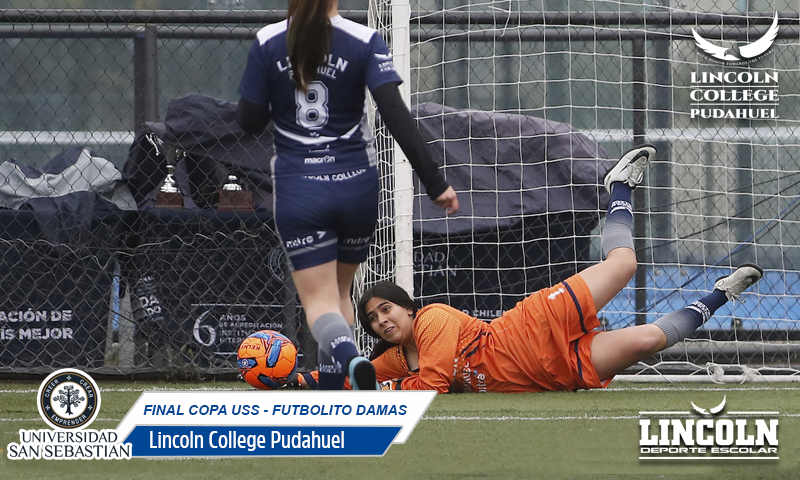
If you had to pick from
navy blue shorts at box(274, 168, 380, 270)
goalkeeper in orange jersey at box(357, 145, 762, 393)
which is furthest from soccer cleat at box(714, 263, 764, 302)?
navy blue shorts at box(274, 168, 380, 270)

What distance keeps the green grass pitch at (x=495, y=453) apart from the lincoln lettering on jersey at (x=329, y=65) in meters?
0.96

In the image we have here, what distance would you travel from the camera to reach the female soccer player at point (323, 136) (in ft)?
9.11

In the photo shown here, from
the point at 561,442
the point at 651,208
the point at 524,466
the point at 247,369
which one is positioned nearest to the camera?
the point at 524,466

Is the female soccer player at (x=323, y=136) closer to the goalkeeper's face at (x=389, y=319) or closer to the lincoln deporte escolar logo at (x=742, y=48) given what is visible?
the goalkeeper's face at (x=389, y=319)

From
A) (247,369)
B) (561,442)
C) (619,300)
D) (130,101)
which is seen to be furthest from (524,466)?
(130,101)

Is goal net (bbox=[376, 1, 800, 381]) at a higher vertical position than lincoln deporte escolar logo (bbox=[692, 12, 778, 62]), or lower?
lower

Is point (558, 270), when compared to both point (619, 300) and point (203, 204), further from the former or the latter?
point (203, 204)

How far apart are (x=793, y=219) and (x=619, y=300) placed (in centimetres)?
134

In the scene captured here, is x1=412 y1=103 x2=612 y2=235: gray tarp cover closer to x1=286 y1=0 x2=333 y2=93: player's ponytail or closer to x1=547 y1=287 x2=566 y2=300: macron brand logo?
x1=547 y1=287 x2=566 y2=300: macron brand logo

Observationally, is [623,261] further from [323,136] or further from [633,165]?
[323,136]

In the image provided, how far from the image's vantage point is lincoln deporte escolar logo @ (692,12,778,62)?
6.07 meters

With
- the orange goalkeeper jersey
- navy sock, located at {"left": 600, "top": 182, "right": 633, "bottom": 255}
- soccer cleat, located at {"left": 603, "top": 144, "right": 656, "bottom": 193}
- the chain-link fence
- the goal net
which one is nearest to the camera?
the orange goalkeeper jersey

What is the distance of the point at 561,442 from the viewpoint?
2.89 meters

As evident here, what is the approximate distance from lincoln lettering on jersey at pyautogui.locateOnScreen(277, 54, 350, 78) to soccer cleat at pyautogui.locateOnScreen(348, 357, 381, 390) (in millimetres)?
862
